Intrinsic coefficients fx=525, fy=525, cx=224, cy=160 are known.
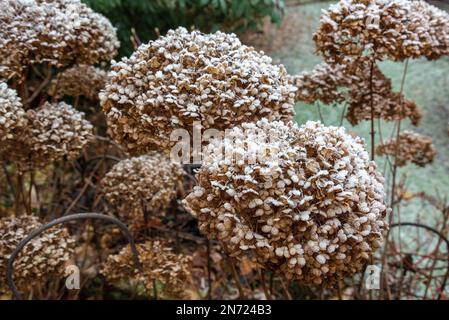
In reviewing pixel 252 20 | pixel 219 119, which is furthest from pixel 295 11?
pixel 219 119

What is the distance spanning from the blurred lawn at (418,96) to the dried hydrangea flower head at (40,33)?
1497mm

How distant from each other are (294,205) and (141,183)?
710 millimetres

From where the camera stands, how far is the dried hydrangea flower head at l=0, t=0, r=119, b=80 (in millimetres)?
1284

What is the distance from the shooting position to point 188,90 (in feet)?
3.59

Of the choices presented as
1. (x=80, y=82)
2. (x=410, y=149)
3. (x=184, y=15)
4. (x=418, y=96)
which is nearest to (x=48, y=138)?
(x=80, y=82)

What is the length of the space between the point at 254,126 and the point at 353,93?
68cm

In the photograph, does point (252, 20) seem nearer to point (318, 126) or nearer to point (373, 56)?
point (373, 56)

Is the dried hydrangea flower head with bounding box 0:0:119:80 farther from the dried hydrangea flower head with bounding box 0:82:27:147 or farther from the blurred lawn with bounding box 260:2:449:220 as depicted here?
the blurred lawn with bounding box 260:2:449:220

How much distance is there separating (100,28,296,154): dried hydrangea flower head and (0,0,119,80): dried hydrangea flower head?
253 millimetres

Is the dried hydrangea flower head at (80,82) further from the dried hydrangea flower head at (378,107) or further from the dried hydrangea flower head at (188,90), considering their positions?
the dried hydrangea flower head at (378,107)

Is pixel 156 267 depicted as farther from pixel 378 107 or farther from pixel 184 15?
pixel 184 15

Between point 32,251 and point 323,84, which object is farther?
point 323,84

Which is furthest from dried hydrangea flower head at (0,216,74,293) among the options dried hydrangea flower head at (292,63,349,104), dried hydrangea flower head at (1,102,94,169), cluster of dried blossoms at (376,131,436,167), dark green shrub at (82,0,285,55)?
dark green shrub at (82,0,285,55)

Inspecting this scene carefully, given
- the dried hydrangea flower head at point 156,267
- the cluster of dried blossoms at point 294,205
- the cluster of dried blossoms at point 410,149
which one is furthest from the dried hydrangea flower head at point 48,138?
the cluster of dried blossoms at point 410,149
